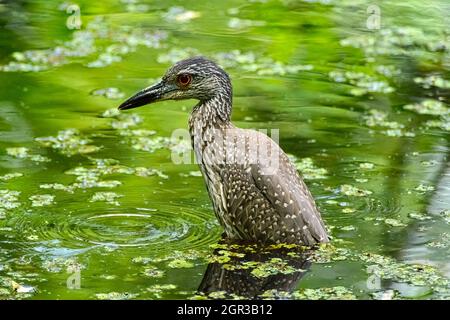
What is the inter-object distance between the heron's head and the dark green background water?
94cm

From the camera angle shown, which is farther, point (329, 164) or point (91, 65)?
point (91, 65)

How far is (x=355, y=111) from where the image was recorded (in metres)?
12.2

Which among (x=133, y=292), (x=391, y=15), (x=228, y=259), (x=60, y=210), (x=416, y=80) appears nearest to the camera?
(x=133, y=292)

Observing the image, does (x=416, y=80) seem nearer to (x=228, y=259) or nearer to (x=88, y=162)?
(x=88, y=162)

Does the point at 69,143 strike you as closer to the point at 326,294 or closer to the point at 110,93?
the point at 110,93

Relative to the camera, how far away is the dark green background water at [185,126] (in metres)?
8.35

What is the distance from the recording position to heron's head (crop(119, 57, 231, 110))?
362 inches

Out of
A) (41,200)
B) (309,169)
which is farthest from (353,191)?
(41,200)

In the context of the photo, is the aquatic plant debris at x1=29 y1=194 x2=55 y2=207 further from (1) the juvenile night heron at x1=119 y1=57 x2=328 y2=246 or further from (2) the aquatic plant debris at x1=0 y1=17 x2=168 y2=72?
(2) the aquatic plant debris at x1=0 y1=17 x2=168 y2=72

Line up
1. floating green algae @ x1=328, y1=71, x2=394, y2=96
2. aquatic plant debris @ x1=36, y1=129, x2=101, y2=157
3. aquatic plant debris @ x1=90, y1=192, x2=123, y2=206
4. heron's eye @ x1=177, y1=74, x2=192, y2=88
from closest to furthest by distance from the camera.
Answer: heron's eye @ x1=177, y1=74, x2=192, y2=88 < aquatic plant debris @ x1=90, y1=192, x2=123, y2=206 < aquatic plant debris @ x1=36, y1=129, x2=101, y2=157 < floating green algae @ x1=328, y1=71, x2=394, y2=96

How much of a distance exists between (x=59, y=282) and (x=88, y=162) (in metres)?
2.69

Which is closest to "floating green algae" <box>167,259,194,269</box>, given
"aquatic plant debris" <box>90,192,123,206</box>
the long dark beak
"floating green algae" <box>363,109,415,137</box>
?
"aquatic plant debris" <box>90,192,123,206</box>

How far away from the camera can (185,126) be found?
38.2ft

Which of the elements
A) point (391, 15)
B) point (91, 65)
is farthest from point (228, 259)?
point (391, 15)
